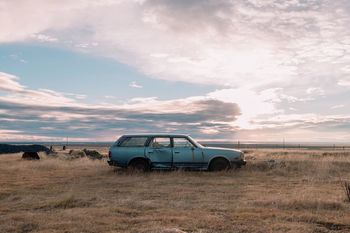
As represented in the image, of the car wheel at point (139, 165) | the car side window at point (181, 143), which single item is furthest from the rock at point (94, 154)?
the car side window at point (181, 143)

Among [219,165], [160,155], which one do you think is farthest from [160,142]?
[219,165]

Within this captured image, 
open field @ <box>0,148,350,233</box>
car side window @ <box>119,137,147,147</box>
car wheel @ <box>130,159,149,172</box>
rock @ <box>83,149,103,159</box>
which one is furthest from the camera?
rock @ <box>83,149,103,159</box>

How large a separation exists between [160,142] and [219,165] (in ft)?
7.71

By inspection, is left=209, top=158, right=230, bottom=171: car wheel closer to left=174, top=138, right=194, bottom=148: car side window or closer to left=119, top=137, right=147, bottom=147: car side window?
left=174, top=138, right=194, bottom=148: car side window

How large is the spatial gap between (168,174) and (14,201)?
6254 mm

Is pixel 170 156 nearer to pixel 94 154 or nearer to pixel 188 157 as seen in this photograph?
pixel 188 157

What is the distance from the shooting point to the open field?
698 centimetres

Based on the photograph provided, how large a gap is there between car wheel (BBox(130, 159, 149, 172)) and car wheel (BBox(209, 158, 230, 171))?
2386 mm

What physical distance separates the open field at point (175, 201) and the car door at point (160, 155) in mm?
710

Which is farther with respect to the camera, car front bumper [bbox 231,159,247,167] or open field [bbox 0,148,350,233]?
car front bumper [bbox 231,159,247,167]

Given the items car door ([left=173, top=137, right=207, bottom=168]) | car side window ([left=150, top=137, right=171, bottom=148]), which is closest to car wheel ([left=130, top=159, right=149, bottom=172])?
car side window ([left=150, top=137, right=171, bottom=148])

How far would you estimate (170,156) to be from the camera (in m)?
15.9

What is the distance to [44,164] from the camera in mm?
18484

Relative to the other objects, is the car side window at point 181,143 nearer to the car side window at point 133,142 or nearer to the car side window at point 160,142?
the car side window at point 160,142
